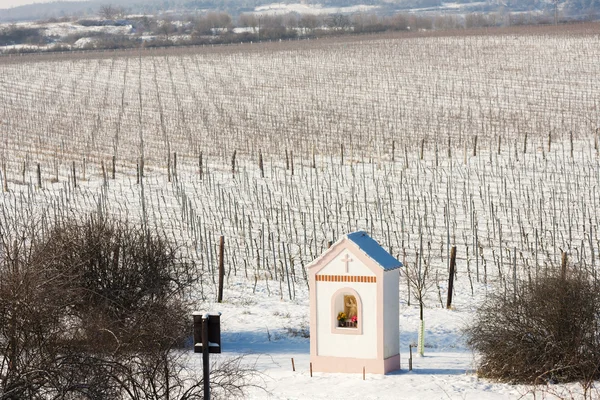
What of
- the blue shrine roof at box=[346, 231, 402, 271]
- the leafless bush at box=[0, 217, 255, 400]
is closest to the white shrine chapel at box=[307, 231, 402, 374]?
the blue shrine roof at box=[346, 231, 402, 271]

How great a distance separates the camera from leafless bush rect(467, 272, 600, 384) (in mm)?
19250

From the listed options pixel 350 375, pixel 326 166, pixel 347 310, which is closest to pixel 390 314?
pixel 347 310

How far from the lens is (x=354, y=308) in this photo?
19859mm

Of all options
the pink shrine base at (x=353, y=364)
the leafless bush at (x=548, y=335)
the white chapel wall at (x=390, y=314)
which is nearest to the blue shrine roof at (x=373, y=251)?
the white chapel wall at (x=390, y=314)

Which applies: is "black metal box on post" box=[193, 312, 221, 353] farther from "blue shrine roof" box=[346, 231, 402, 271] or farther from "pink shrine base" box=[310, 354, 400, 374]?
"pink shrine base" box=[310, 354, 400, 374]

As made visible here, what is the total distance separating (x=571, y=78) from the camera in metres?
68.4

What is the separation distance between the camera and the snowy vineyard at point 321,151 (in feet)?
102

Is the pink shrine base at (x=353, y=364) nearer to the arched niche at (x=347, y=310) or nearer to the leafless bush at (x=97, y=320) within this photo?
the arched niche at (x=347, y=310)

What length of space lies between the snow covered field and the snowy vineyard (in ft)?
0.45

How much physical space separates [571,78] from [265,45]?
33648mm

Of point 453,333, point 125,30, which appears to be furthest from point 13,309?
point 125,30

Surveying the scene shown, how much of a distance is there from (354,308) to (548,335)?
341cm

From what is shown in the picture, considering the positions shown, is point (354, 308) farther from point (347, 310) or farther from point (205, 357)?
point (205, 357)

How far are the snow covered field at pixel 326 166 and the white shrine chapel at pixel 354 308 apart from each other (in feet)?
1.63
